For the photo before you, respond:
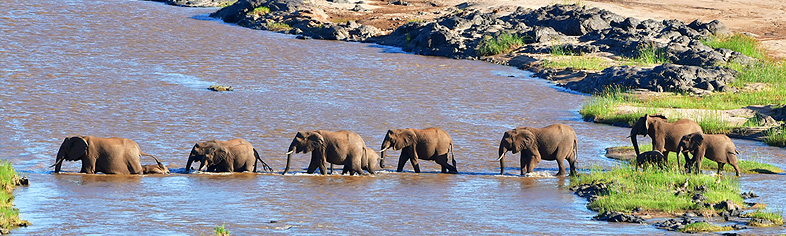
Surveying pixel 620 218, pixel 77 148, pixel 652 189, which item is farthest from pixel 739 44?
pixel 77 148

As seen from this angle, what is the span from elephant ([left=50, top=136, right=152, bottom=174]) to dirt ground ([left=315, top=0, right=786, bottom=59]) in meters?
26.1

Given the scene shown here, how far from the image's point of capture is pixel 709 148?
17.1m

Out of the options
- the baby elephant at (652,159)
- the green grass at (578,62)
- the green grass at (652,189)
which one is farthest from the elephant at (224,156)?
the green grass at (578,62)

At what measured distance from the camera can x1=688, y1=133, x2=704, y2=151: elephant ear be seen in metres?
17.0

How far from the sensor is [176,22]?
149 ft

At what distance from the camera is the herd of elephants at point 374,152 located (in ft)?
54.4

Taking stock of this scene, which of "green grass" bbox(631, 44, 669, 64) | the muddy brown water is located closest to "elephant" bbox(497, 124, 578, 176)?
the muddy brown water

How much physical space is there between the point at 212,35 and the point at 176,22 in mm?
4711

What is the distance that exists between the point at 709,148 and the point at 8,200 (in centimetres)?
1061

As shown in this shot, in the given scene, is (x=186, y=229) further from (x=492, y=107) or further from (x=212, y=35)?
(x=212, y=35)

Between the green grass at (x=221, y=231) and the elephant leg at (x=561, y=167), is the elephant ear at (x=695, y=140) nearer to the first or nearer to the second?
the elephant leg at (x=561, y=167)

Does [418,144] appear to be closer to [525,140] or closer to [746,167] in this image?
[525,140]

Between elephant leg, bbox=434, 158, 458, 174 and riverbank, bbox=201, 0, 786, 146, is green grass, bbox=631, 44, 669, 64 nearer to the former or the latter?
riverbank, bbox=201, 0, 786, 146

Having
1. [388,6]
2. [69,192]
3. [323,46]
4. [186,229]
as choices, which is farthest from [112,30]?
[186,229]
